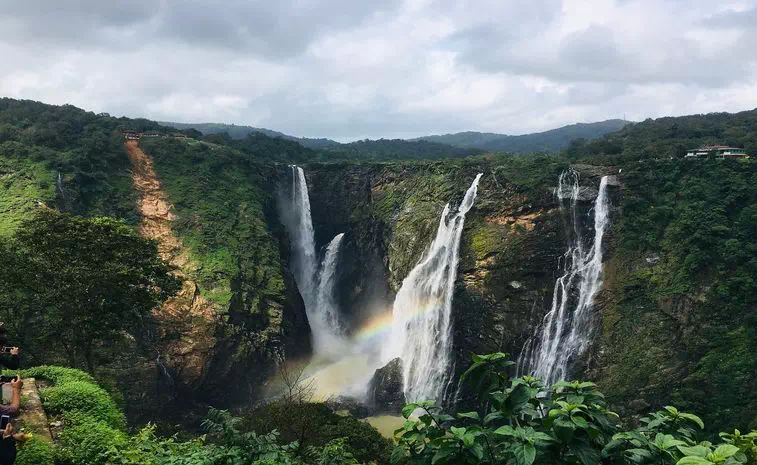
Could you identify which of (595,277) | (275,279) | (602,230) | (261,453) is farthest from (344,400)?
(261,453)

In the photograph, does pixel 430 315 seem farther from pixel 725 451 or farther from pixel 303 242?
pixel 725 451

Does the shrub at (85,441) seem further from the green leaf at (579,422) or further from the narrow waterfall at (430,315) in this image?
the narrow waterfall at (430,315)

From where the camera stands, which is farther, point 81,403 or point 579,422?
point 81,403

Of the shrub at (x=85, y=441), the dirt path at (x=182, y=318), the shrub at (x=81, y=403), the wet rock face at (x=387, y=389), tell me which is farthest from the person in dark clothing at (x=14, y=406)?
the wet rock face at (x=387, y=389)

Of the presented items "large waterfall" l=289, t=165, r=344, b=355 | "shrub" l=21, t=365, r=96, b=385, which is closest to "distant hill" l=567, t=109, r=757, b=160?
"large waterfall" l=289, t=165, r=344, b=355

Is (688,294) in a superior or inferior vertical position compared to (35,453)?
inferior

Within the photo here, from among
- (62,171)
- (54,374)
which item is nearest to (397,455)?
(54,374)
